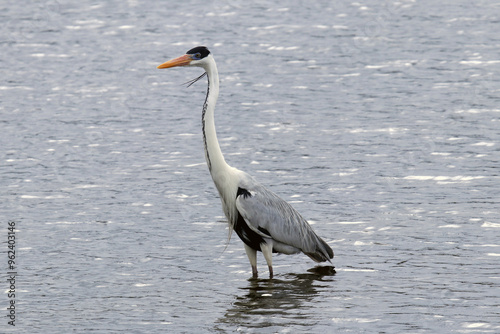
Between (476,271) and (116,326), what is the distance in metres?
4.24

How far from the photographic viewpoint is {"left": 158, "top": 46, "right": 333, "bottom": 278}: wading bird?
1124 centimetres

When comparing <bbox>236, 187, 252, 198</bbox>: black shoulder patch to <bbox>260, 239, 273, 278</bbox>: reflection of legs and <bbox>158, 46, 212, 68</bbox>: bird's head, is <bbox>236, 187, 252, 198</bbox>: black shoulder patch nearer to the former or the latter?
<bbox>260, 239, 273, 278</bbox>: reflection of legs

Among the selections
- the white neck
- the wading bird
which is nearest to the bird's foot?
the wading bird

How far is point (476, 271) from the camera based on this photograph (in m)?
11.2

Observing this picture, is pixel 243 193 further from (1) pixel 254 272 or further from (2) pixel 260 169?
Answer: (2) pixel 260 169

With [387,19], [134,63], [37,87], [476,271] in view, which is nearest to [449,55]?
[387,19]

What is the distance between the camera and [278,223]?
11422 mm

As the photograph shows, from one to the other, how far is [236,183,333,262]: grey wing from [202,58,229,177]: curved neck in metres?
0.43

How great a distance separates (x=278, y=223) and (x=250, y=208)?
1.32 feet

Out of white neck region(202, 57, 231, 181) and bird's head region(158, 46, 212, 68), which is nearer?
white neck region(202, 57, 231, 181)

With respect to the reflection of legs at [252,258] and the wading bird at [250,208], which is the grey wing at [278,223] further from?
the reflection of legs at [252,258]

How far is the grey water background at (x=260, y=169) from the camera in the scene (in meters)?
10.4

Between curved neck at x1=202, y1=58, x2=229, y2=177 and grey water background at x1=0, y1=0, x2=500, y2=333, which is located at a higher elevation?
curved neck at x1=202, y1=58, x2=229, y2=177

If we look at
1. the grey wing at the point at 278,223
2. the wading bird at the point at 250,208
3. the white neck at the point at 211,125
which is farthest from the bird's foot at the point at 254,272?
the white neck at the point at 211,125
